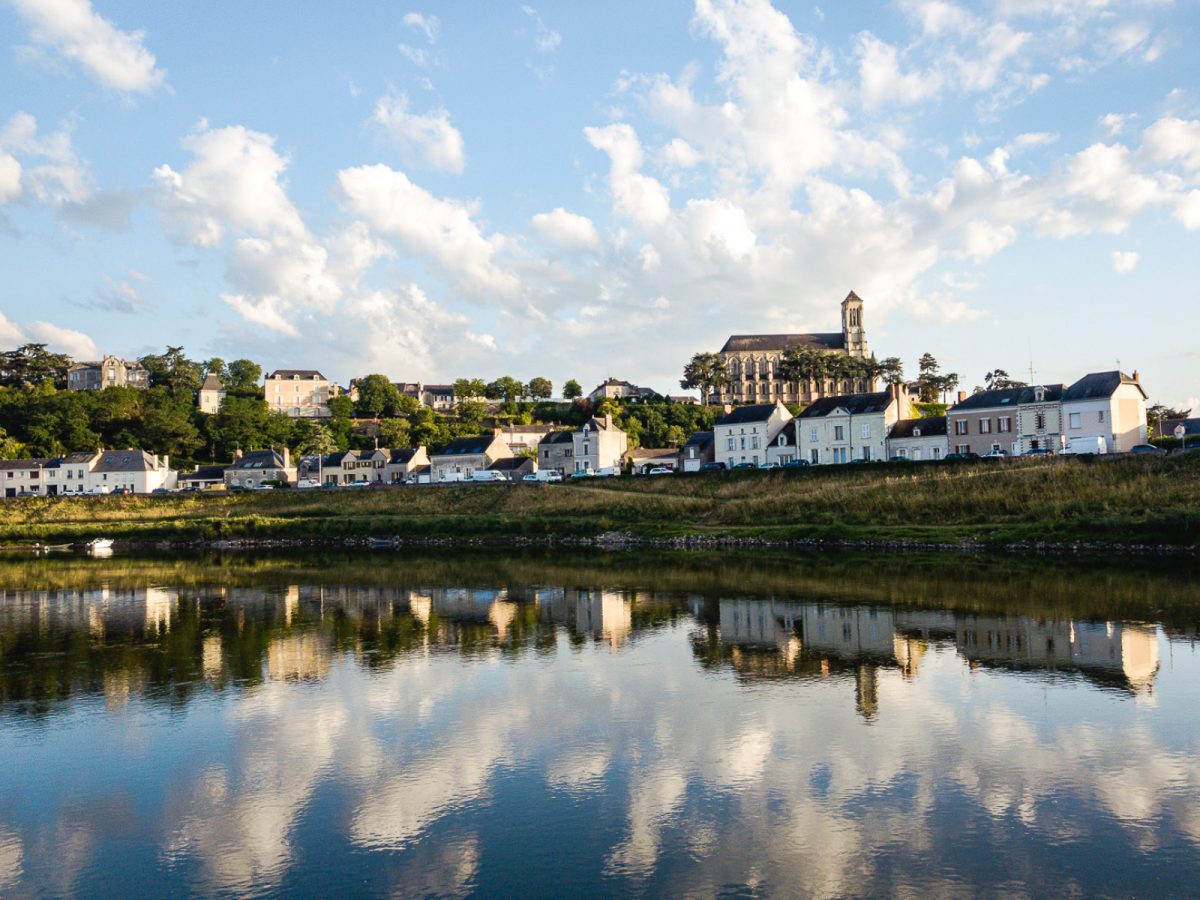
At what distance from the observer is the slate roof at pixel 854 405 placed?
7814 cm

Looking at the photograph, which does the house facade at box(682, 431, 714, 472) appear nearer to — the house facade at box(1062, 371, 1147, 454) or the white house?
the white house

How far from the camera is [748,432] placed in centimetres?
8744

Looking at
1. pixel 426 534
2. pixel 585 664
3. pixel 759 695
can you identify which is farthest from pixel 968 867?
pixel 426 534

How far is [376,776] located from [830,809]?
6.94 metres

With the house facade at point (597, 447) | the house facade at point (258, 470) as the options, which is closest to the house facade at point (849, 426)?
the house facade at point (597, 447)

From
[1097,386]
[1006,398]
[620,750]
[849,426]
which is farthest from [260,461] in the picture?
[620,750]

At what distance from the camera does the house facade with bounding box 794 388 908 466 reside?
77.9 metres

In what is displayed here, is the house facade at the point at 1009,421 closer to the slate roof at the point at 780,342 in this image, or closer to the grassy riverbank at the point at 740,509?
the grassy riverbank at the point at 740,509

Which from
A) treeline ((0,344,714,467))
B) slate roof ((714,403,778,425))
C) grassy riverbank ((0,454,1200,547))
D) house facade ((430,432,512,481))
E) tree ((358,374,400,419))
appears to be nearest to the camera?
grassy riverbank ((0,454,1200,547))

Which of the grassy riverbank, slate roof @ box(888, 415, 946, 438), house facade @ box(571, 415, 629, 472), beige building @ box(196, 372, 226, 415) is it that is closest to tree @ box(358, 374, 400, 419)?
beige building @ box(196, 372, 226, 415)

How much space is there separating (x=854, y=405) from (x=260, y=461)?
70592mm

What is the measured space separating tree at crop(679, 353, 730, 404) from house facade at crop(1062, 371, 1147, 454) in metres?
78.1

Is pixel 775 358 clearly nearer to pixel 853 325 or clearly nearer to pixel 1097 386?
pixel 853 325

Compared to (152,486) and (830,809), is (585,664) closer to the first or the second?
A: (830,809)
